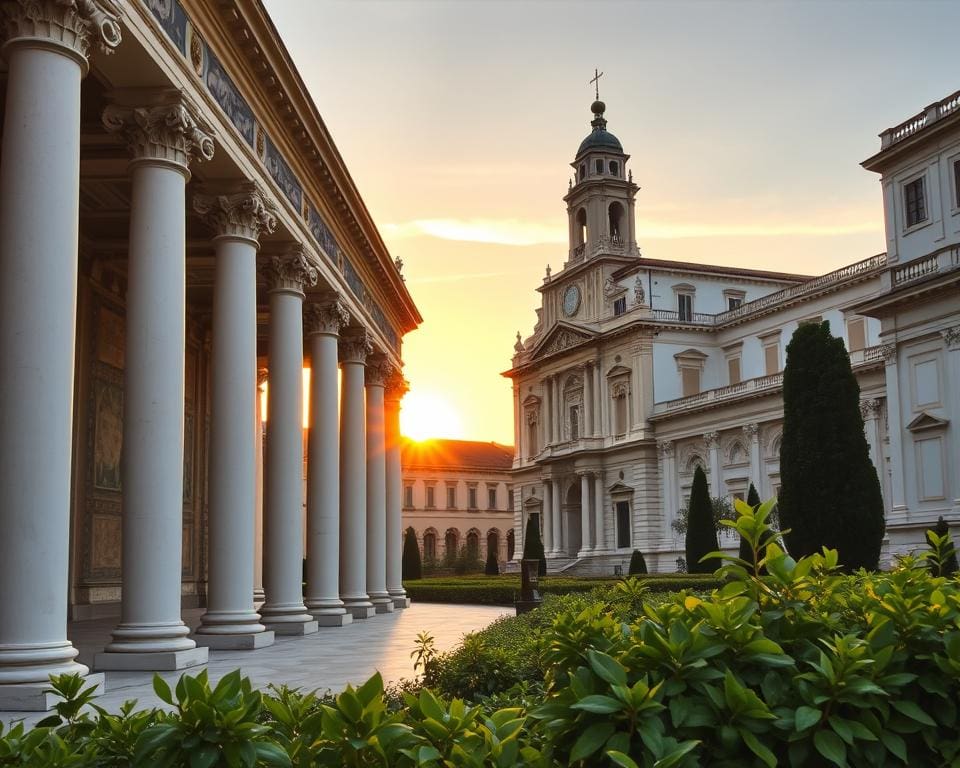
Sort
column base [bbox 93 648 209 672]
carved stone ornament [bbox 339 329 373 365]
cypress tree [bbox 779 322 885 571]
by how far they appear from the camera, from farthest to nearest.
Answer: carved stone ornament [bbox 339 329 373 365] → cypress tree [bbox 779 322 885 571] → column base [bbox 93 648 209 672]

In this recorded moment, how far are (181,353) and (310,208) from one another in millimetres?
8431

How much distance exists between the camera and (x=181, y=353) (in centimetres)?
1195

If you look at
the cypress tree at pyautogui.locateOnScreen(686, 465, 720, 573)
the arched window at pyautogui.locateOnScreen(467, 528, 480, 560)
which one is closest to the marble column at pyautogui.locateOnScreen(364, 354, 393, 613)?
the cypress tree at pyautogui.locateOnScreen(686, 465, 720, 573)

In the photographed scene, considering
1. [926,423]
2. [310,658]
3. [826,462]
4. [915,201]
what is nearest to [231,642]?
[310,658]

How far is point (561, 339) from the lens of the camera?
228ft

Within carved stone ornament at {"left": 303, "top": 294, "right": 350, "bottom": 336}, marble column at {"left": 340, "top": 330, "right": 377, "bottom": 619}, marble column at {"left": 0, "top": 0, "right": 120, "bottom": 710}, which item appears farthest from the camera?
marble column at {"left": 340, "top": 330, "right": 377, "bottom": 619}

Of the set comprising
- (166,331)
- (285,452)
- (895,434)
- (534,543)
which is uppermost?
(895,434)

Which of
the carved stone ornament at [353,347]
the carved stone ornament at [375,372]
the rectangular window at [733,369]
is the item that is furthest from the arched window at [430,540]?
the carved stone ornament at [353,347]

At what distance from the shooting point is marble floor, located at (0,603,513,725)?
10125mm

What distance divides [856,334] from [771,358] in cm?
635

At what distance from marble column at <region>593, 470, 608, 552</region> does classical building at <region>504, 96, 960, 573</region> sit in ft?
0.46

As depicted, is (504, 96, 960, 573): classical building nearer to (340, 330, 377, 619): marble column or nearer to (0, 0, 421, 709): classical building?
(0, 0, 421, 709): classical building

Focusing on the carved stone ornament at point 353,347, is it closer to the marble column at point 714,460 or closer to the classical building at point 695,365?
the classical building at point 695,365

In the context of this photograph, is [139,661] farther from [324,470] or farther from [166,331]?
[324,470]
